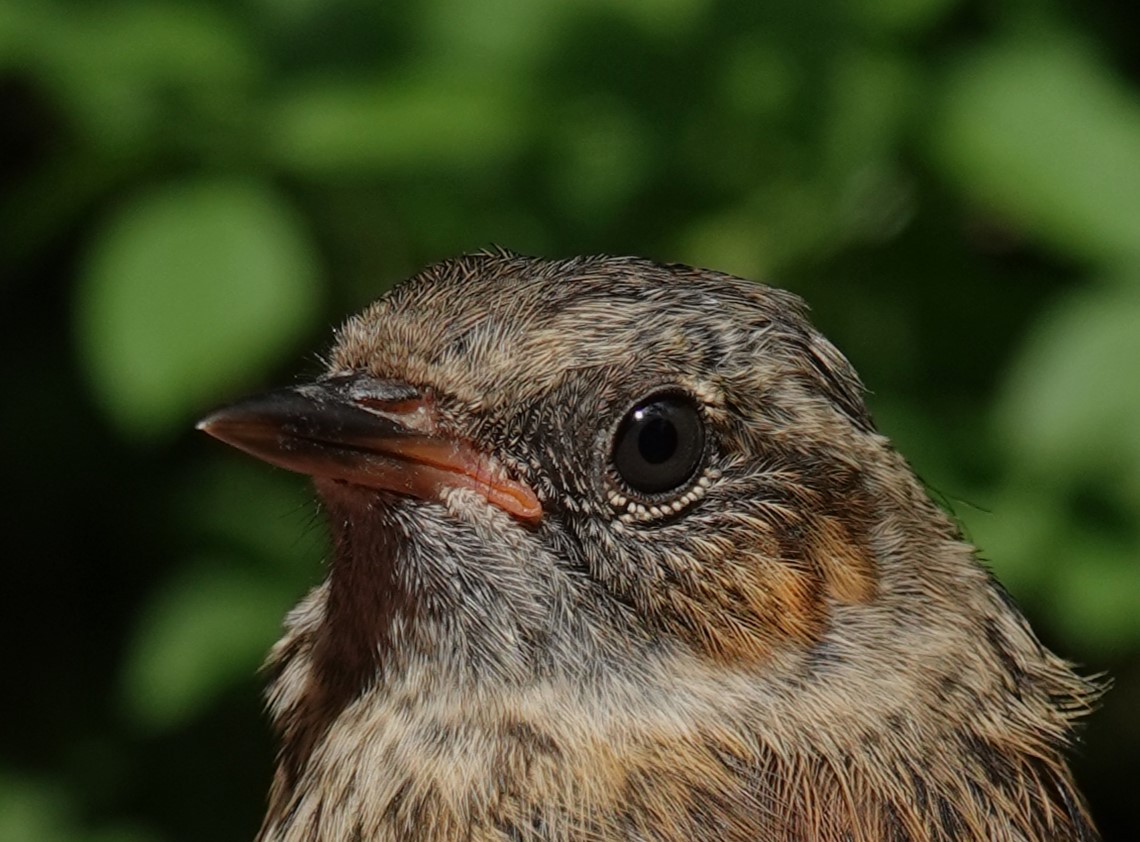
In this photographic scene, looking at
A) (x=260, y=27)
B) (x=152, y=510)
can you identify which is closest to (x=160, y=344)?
(x=260, y=27)

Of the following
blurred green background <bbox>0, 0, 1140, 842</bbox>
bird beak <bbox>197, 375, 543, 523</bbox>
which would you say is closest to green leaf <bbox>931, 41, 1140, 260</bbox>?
blurred green background <bbox>0, 0, 1140, 842</bbox>

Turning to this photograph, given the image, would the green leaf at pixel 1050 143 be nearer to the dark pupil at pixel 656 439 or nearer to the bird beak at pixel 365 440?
the dark pupil at pixel 656 439

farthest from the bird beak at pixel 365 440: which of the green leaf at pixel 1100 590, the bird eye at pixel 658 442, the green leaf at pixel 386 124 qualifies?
the green leaf at pixel 1100 590

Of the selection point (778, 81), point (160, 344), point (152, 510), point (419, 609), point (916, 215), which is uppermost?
point (778, 81)

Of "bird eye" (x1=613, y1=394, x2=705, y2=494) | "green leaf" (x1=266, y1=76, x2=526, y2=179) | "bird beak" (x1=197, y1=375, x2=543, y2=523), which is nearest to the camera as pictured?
"bird beak" (x1=197, y1=375, x2=543, y2=523)

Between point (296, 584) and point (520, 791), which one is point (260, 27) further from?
point (520, 791)

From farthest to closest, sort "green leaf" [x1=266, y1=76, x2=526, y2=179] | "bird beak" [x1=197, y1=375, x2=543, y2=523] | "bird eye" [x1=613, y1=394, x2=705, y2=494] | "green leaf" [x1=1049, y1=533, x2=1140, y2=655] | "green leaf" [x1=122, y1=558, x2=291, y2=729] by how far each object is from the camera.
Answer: "green leaf" [x1=122, y1=558, x2=291, y2=729], "green leaf" [x1=1049, y1=533, x2=1140, y2=655], "green leaf" [x1=266, y1=76, x2=526, y2=179], "bird eye" [x1=613, y1=394, x2=705, y2=494], "bird beak" [x1=197, y1=375, x2=543, y2=523]

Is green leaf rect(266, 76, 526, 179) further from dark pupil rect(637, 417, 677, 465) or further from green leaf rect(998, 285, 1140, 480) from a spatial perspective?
green leaf rect(998, 285, 1140, 480)

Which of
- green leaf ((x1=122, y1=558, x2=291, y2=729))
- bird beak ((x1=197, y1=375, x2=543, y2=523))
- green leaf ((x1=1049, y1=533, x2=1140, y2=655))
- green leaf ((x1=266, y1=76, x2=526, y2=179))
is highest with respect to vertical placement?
green leaf ((x1=266, y1=76, x2=526, y2=179))
